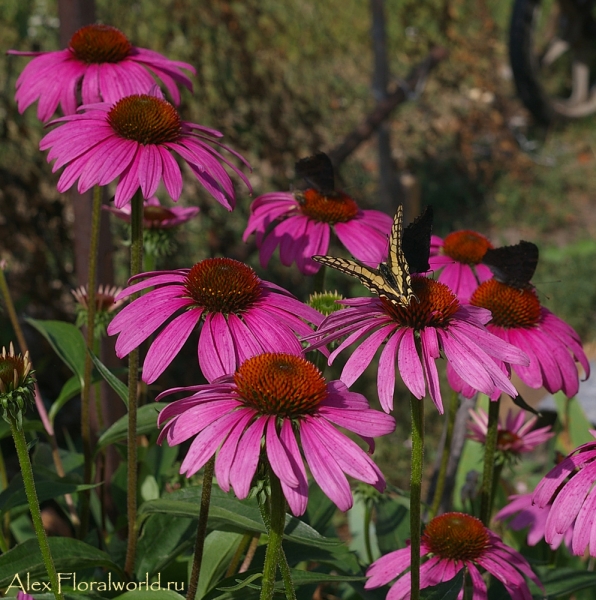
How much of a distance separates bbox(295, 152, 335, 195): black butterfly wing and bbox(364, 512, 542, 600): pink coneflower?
73cm

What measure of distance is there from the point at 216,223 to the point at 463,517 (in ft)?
8.08

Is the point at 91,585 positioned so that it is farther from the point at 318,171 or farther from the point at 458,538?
the point at 318,171

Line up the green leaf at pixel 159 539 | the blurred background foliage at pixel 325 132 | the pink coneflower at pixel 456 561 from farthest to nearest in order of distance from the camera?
the blurred background foliage at pixel 325 132 → the green leaf at pixel 159 539 → the pink coneflower at pixel 456 561

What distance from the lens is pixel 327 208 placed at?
166 centimetres

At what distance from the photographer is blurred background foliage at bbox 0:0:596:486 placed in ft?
10.5

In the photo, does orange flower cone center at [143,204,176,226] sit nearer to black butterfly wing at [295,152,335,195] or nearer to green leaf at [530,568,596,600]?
Result: black butterfly wing at [295,152,335,195]

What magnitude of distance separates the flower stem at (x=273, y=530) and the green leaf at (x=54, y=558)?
439mm

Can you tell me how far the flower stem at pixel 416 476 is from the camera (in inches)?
40.1

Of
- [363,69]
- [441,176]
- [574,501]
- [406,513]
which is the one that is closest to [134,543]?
[406,513]

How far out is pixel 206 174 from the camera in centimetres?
132

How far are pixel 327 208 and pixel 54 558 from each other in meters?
0.85

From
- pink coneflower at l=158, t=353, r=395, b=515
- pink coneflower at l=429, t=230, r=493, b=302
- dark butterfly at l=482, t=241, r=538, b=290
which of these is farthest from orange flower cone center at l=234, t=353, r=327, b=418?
pink coneflower at l=429, t=230, r=493, b=302

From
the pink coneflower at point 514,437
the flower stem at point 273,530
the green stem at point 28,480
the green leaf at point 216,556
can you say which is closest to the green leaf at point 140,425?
the green leaf at point 216,556

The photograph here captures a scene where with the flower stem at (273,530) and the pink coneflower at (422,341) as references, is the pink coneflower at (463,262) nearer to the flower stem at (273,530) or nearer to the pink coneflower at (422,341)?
the pink coneflower at (422,341)
